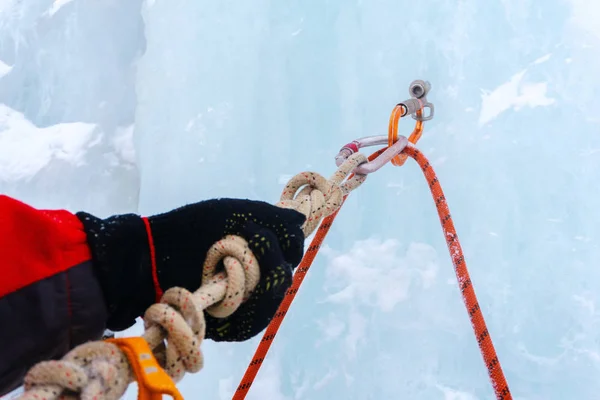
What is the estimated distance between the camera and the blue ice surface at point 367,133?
410 centimetres

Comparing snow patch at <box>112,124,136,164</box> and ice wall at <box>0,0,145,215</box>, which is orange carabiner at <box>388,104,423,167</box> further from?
snow patch at <box>112,124,136,164</box>

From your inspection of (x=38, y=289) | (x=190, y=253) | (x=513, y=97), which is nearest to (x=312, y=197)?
(x=190, y=253)

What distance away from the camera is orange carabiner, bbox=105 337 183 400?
0.29 m

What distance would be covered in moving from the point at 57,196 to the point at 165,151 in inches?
38.9

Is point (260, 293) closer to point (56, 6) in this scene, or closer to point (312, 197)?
point (312, 197)

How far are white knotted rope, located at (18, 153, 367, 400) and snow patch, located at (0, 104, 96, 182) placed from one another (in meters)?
4.24

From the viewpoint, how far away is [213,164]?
4.70m

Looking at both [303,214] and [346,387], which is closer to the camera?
[303,214]

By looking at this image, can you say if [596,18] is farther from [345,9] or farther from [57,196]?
[57,196]

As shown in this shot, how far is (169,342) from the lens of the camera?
0.34 meters

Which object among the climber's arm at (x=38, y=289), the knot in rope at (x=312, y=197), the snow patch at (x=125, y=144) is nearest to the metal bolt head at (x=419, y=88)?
the knot in rope at (x=312, y=197)

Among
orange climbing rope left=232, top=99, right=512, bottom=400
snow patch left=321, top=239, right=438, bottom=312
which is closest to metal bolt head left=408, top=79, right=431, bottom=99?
orange climbing rope left=232, top=99, right=512, bottom=400

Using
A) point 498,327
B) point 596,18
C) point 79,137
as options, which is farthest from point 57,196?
point 596,18

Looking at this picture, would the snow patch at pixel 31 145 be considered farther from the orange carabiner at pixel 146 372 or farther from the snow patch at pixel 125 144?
the orange carabiner at pixel 146 372
